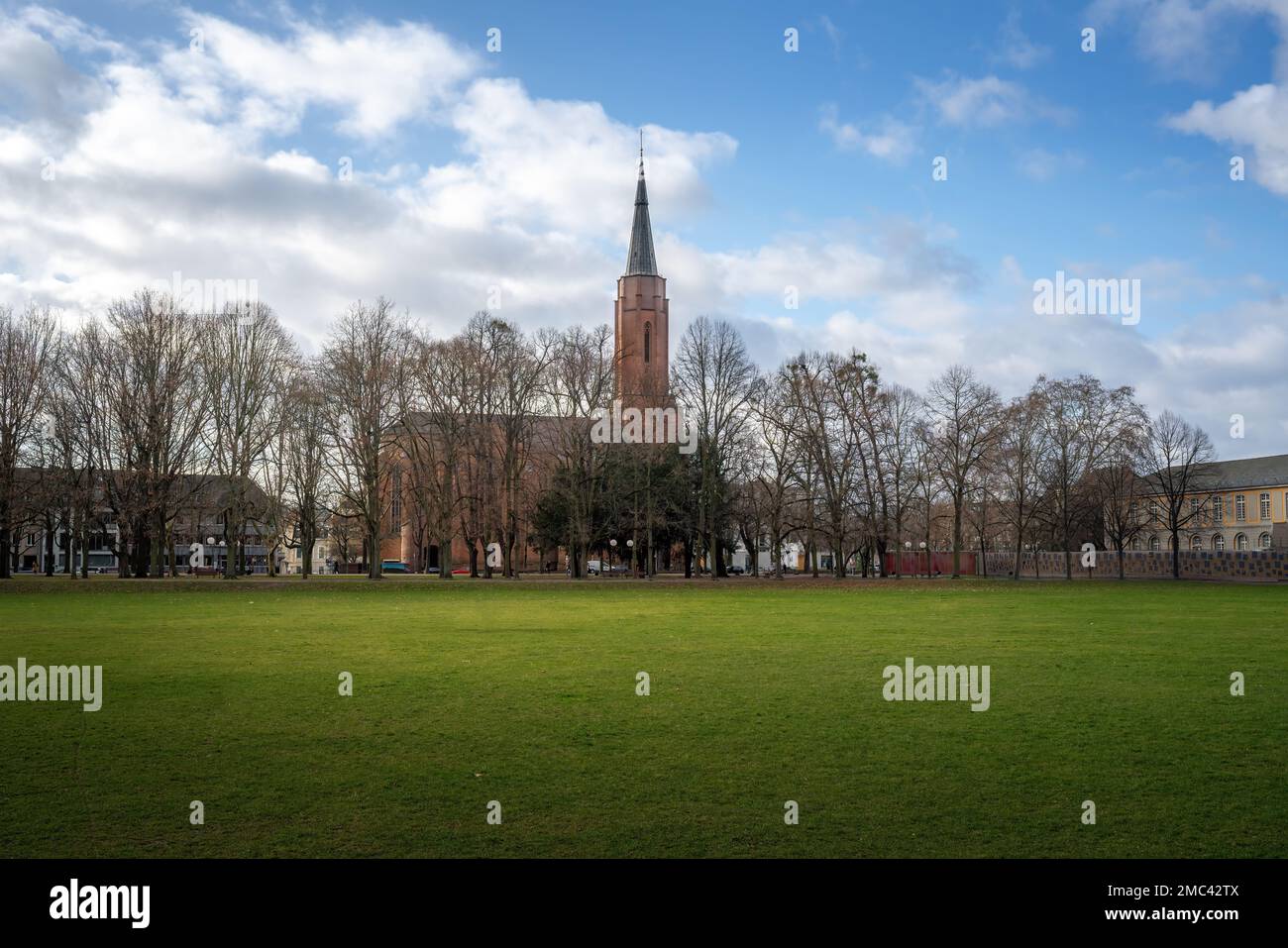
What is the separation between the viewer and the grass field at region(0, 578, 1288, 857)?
26.0ft

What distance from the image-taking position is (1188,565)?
78.8 m

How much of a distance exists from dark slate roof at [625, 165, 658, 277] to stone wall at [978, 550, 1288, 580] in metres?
46.4

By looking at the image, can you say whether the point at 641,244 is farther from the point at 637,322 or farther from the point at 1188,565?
the point at 1188,565

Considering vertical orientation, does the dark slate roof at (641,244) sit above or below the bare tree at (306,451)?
above

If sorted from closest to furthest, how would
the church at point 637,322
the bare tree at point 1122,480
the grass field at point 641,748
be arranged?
1. the grass field at point 641,748
2. the bare tree at point 1122,480
3. the church at point 637,322

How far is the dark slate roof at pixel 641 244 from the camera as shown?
104375 mm

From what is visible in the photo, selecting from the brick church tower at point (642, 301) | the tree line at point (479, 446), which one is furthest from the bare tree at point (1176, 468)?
the brick church tower at point (642, 301)

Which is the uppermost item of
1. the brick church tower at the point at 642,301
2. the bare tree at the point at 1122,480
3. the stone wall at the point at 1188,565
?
the brick church tower at the point at 642,301

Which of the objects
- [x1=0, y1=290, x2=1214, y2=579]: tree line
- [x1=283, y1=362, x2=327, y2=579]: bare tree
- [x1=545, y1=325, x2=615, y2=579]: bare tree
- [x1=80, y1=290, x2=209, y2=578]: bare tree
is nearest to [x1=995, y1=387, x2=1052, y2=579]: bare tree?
[x1=0, y1=290, x2=1214, y2=579]: tree line

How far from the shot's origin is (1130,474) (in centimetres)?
7662

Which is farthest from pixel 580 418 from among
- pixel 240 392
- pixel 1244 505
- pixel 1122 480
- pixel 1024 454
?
pixel 1244 505

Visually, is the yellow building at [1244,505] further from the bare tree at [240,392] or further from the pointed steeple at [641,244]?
the bare tree at [240,392]
